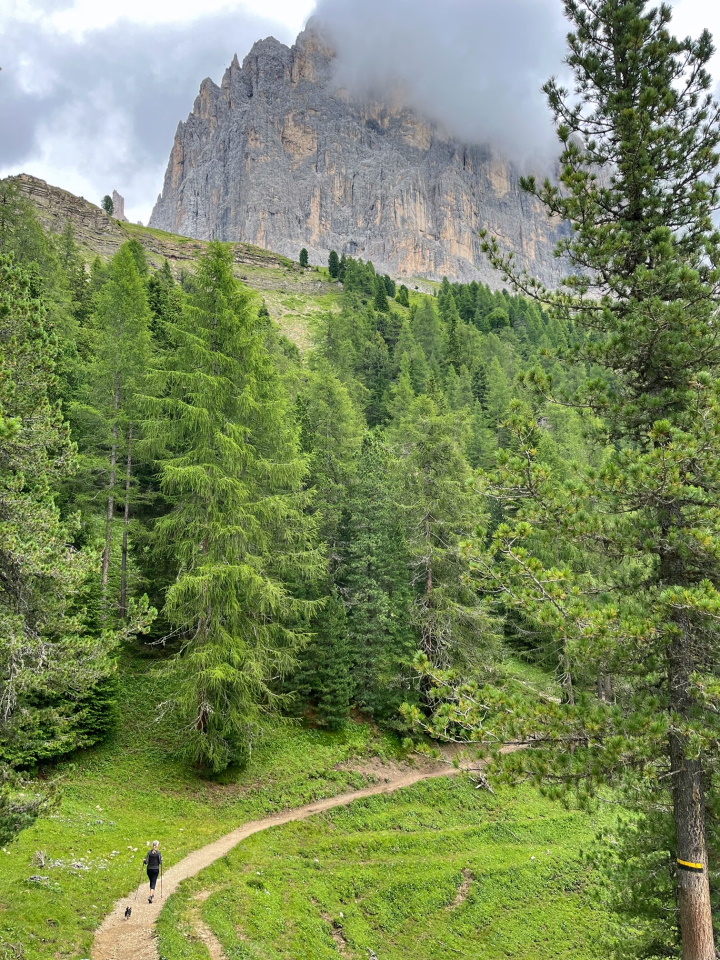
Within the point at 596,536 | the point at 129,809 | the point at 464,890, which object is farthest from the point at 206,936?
the point at 596,536

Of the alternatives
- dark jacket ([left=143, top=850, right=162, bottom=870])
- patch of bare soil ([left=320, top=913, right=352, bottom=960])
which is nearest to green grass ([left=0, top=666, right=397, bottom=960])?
dark jacket ([left=143, top=850, right=162, bottom=870])

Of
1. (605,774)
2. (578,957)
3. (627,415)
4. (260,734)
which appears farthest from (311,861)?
(627,415)

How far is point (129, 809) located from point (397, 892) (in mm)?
7497

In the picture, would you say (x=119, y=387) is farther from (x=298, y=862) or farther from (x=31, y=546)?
(x=298, y=862)

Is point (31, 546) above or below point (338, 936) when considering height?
above

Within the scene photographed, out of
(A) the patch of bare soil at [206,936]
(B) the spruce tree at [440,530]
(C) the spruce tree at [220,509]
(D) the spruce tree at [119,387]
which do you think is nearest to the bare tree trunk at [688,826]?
(A) the patch of bare soil at [206,936]

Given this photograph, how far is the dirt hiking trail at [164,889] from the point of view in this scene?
382 inches

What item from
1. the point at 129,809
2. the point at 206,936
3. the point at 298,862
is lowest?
the point at 298,862

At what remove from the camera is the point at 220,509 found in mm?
17000

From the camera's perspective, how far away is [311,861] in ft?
50.0

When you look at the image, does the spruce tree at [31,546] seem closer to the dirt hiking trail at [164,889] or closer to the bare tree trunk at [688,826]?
the dirt hiking trail at [164,889]

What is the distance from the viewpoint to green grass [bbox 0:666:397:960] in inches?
395

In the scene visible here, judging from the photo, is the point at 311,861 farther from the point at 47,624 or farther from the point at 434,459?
the point at 434,459

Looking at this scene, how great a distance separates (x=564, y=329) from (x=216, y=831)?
77.1m
